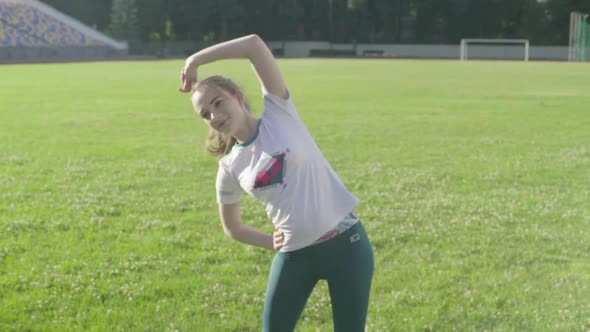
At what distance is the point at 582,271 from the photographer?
7574 mm

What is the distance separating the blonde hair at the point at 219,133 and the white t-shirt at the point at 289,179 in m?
0.15

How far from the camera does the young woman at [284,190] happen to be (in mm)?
3797

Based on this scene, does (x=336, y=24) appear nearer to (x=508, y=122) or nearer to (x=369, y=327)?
(x=508, y=122)

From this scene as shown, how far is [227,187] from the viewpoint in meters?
4.04

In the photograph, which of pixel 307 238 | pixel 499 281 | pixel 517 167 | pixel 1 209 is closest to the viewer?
pixel 307 238

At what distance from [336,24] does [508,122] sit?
94555 mm

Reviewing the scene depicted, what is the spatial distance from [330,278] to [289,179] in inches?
27.1

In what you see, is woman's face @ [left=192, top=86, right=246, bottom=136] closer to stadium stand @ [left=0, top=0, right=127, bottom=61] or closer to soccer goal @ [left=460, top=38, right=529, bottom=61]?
stadium stand @ [left=0, top=0, right=127, bottom=61]

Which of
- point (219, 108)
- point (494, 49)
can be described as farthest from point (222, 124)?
point (494, 49)

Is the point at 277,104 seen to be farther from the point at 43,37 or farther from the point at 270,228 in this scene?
the point at 43,37

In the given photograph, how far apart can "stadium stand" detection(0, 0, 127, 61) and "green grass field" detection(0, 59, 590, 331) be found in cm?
6231

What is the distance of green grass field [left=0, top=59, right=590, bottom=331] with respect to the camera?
6398mm

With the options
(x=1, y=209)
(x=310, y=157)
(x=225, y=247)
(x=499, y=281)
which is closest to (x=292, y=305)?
(x=310, y=157)

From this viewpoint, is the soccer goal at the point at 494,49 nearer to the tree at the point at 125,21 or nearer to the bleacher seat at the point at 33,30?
the tree at the point at 125,21
